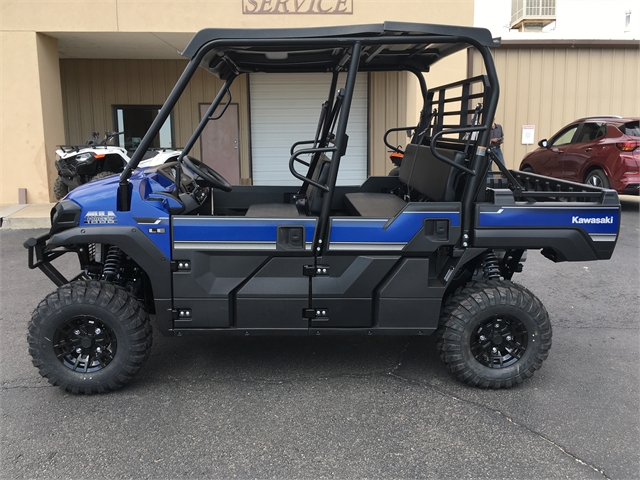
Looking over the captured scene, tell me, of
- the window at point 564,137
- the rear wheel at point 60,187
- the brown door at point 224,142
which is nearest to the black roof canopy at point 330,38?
the rear wheel at point 60,187

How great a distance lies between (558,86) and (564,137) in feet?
9.71

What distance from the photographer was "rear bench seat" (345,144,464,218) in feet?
12.1

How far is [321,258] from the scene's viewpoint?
3.59m

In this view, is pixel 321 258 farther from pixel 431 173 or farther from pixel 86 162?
pixel 86 162

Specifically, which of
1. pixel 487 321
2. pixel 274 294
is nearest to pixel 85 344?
pixel 274 294

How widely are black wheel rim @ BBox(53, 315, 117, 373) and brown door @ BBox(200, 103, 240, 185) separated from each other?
36.7ft

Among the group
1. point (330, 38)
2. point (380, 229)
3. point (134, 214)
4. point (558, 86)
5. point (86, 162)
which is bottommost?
point (380, 229)

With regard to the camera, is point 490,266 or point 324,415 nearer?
point 324,415

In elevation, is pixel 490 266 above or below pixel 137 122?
below

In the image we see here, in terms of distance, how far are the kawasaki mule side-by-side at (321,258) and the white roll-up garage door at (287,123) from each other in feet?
34.9

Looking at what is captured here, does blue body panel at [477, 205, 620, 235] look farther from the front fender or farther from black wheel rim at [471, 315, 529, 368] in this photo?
the front fender

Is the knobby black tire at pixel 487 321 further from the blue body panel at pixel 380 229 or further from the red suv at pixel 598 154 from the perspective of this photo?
the red suv at pixel 598 154

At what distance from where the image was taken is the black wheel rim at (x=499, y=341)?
3730 millimetres

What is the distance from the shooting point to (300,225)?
11.6ft
